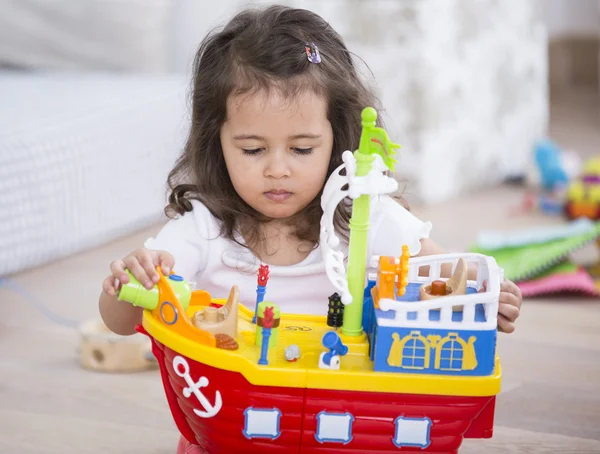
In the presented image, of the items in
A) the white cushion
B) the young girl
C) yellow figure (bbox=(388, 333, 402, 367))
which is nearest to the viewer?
yellow figure (bbox=(388, 333, 402, 367))

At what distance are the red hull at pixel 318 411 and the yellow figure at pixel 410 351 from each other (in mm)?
34

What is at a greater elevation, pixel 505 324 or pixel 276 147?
pixel 276 147

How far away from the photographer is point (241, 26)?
3.68ft

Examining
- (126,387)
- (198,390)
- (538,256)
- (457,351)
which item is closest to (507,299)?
(457,351)

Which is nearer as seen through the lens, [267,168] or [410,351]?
[410,351]

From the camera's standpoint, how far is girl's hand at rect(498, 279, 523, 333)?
0.96m

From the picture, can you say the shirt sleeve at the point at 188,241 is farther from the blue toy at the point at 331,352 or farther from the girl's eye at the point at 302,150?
the blue toy at the point at 331,352

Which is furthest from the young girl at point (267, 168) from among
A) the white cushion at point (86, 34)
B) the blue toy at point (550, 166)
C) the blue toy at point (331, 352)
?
the blue toy at point (550, 166)

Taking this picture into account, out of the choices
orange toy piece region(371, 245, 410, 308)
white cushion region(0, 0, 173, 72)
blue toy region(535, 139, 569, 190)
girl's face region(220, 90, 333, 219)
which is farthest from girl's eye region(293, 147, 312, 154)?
blue toy region(535, 139, 569, 190)

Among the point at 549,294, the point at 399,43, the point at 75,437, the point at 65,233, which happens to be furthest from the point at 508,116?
the point at 75,437

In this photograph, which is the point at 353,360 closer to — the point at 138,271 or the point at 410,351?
the point at 410,351

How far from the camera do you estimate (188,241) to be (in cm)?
114

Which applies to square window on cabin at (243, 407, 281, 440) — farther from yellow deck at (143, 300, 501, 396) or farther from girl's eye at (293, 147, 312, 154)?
girl's eye at (293, 147, 312, 154)

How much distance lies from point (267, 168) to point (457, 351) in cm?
33
